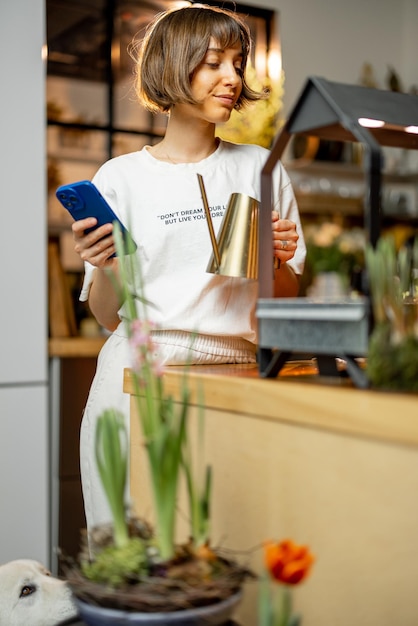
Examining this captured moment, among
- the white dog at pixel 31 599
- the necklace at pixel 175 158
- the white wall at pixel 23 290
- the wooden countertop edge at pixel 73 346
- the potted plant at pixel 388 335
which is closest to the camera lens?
the potted plant at pixel 388 335

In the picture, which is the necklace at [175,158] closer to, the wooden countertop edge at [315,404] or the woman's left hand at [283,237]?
the woman's left hand at [283,237]

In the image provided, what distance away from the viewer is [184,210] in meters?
1.47

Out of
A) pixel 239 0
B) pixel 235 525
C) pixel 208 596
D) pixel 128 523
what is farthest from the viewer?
pixel 239 0

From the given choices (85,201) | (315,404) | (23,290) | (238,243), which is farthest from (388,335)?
(23,290)

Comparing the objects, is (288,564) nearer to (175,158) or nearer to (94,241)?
(94,241)

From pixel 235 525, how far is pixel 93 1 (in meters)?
3.30

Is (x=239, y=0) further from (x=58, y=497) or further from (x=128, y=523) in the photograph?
(x=128, y=523)

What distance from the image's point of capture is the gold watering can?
126 cm

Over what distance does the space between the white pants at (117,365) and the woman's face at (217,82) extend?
39cm

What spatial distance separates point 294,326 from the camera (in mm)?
915

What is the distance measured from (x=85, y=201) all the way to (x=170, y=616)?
2.47 ft

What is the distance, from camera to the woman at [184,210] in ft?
4.64

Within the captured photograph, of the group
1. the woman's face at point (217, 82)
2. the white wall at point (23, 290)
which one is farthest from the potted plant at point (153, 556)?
the white wall at point (23, 290)

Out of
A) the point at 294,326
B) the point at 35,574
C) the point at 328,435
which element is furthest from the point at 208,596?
the point at 35,574
